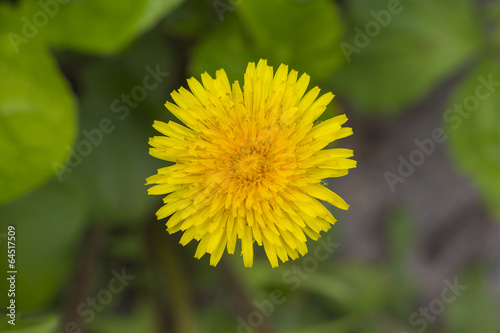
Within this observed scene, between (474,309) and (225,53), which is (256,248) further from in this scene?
(474,309)

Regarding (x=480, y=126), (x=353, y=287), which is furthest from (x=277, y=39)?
(x=353, y=287)

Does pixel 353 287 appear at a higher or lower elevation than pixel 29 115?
lower

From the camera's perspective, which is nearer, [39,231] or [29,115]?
[29,115]

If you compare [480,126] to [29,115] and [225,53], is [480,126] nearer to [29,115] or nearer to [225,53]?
[225,53]

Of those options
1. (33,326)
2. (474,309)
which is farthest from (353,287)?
(33,326)

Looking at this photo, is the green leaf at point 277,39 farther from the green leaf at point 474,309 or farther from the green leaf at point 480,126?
the green leaf at point 474,309

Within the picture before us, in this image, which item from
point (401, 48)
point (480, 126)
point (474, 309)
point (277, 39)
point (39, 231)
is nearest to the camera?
point (277, 39)

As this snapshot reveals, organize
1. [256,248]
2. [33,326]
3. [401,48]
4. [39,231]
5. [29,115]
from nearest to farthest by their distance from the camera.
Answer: [33,326] < [29,115] < [39,231] < [401,48] < [256,248]

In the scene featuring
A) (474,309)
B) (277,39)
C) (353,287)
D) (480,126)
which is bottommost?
(474,309)
